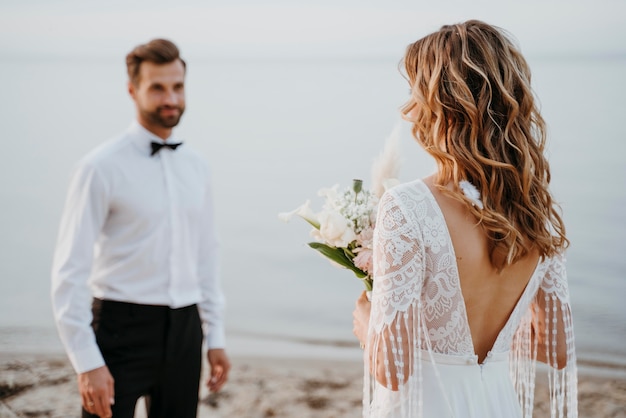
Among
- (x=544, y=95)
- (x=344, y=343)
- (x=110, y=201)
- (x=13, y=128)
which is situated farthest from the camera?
(x=13, y=128)

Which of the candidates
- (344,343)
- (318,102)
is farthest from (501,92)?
(318,102)

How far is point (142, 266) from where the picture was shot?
2316mm

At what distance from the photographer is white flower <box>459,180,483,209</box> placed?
1391 millimetres

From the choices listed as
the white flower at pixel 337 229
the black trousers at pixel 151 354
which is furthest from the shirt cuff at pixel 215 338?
the white flower at pixel 337 229

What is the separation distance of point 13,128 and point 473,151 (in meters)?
8.52

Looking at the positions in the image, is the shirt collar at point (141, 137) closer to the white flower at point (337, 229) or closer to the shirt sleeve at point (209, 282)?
the shirt sleeve at point (209, 282)

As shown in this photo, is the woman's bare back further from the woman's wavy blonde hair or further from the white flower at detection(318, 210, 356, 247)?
the white flower at detection(318, 210, 356, 247)

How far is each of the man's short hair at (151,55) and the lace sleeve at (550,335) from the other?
1528 millimetres

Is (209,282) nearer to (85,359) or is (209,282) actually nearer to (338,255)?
(85,359)

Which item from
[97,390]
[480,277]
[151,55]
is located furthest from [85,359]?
[480,277]

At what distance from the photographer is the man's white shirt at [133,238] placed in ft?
7.13

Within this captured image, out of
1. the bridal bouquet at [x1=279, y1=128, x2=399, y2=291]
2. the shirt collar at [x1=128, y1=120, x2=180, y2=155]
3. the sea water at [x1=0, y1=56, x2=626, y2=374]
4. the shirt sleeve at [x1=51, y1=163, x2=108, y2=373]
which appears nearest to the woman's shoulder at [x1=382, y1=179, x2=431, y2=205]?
the bridal bouquet at [x1=279, y1=128, x2=399, y2=291]

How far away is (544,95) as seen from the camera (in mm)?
7559

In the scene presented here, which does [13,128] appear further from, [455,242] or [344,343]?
[455,242]
